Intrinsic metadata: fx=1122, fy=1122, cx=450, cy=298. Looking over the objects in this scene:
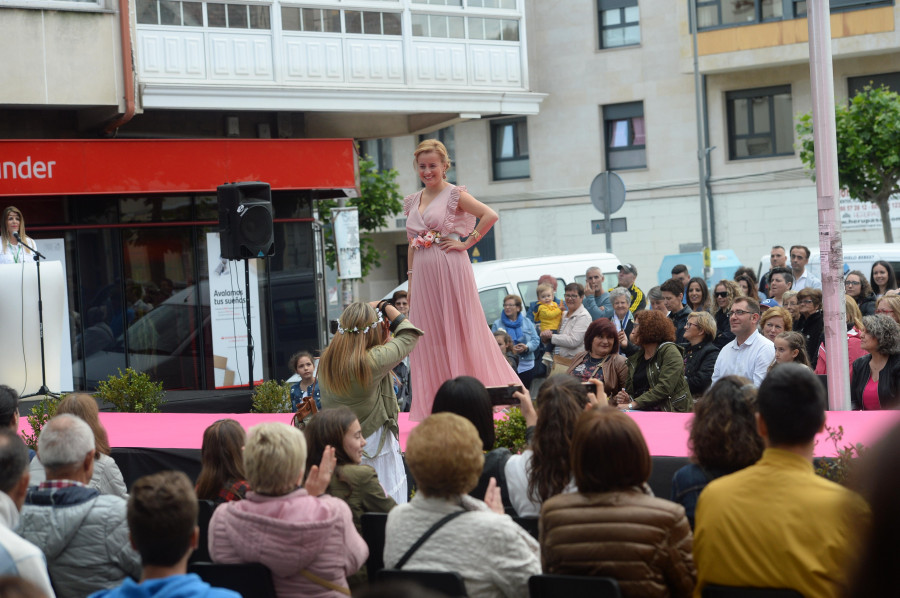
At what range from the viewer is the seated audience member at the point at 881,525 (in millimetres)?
1271

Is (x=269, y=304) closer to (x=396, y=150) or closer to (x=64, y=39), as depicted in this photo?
(x=64, y=39)

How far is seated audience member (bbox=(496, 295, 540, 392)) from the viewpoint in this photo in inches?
500

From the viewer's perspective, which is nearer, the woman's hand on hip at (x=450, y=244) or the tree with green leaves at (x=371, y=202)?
the woman's hand on hip at (x=450, y=244)

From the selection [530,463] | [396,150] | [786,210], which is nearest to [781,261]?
[530,463]

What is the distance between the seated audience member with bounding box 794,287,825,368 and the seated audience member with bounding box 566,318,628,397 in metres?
2.24

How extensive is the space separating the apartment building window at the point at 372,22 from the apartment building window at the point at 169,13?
91.0 inches

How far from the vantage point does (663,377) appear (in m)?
8.12

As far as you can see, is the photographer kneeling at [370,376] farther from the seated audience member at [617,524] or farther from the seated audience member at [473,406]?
the seated audience member at [617,524]

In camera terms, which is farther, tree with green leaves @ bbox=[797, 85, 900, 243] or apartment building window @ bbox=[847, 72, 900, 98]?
apartment building window @ bbox=[847, 72, 900, 98]

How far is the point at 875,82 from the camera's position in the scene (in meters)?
28.7

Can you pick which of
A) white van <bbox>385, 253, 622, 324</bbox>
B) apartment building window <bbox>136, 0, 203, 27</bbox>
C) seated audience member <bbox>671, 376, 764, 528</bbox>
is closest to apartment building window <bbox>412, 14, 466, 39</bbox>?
apartment building window <bbox>136, 0, 203, 27</bbox>

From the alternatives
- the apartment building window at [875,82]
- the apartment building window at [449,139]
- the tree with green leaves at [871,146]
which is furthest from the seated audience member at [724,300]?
the apartment building window at [449,139]

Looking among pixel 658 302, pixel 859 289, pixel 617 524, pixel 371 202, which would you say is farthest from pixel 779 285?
pixel 371 202

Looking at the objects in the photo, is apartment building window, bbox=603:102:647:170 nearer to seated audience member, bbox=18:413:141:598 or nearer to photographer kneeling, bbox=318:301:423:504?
photographer kneeling, bbox=318:301:423:504
